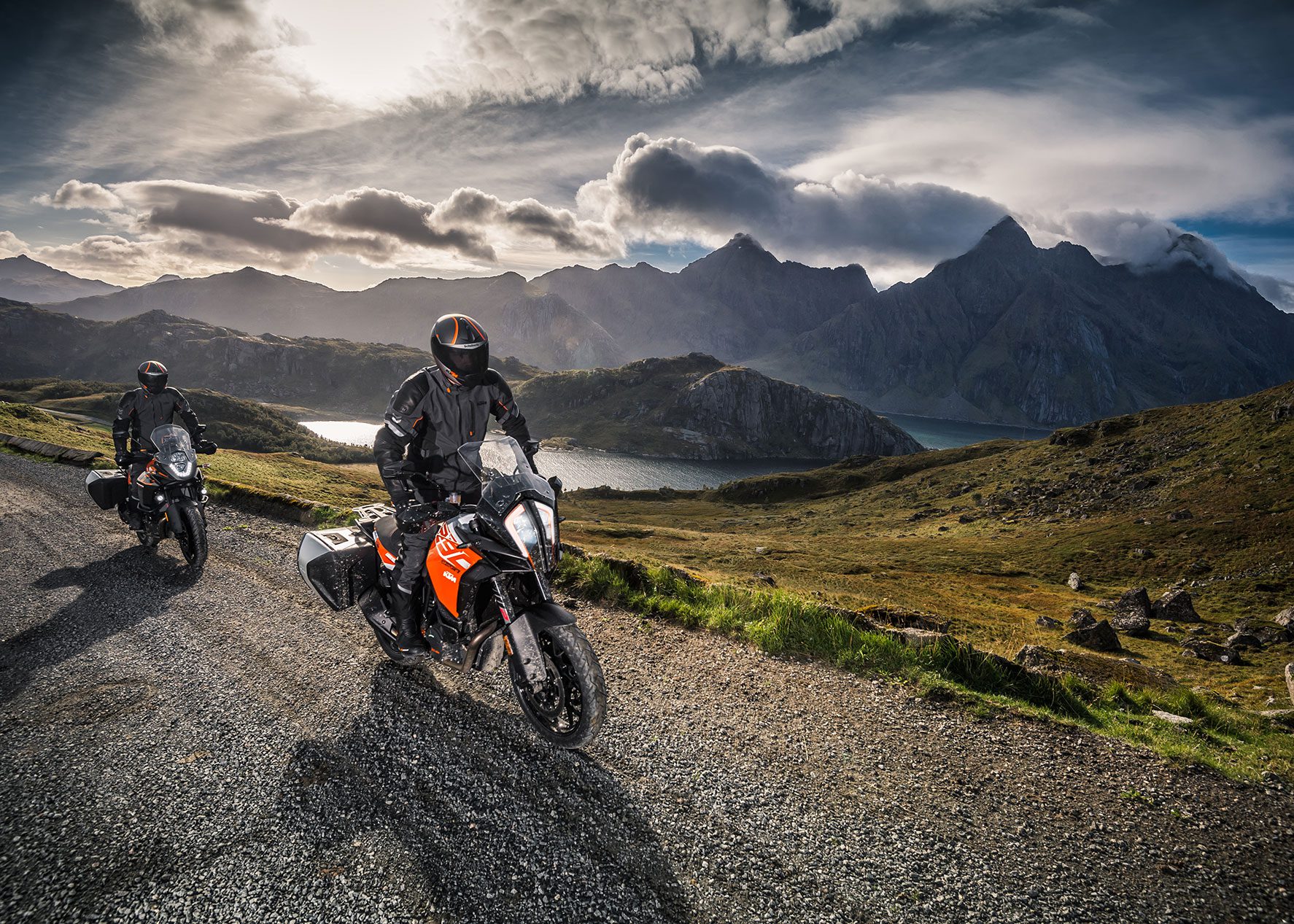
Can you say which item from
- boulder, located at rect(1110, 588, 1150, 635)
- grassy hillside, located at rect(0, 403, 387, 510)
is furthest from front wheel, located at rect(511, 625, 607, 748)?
boulder, located at rect(1110, 588, 1150, 635)

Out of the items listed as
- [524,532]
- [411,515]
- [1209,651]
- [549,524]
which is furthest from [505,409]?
[1209,651]

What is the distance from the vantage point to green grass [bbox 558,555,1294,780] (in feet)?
19.5

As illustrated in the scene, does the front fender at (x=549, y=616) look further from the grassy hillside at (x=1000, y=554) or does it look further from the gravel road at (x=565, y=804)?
the grassy hillside at (x=1000, y=554)

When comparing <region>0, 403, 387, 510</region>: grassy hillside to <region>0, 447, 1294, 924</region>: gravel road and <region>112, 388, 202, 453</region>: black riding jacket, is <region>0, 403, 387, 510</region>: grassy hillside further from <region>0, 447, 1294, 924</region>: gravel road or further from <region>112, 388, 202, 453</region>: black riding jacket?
<region>0, 447, 1294, 924</region>: gravel road

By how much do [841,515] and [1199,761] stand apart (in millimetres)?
102240

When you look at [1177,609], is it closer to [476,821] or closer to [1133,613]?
[1133,613]

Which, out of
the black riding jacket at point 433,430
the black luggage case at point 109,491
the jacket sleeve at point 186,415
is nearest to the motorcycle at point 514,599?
the black riding jacket at point 433,430

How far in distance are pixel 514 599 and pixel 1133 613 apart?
49.5 metres

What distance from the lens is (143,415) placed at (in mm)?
11172

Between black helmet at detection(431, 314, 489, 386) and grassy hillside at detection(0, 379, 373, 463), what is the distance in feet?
514

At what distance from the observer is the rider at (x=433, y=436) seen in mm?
5840

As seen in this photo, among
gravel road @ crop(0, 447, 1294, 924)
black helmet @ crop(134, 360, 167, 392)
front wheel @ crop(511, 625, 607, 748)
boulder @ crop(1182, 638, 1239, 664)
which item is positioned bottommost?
boulder @ crop(1182, 638, 1239, 664)

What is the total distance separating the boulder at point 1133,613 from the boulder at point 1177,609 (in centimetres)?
62

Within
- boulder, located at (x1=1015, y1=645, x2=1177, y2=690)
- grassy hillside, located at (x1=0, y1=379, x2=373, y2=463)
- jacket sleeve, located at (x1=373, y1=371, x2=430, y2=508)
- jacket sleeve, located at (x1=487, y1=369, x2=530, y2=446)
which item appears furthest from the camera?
grassy hillside, located at (x1=0, y1=379, x2=373, y2=463)
